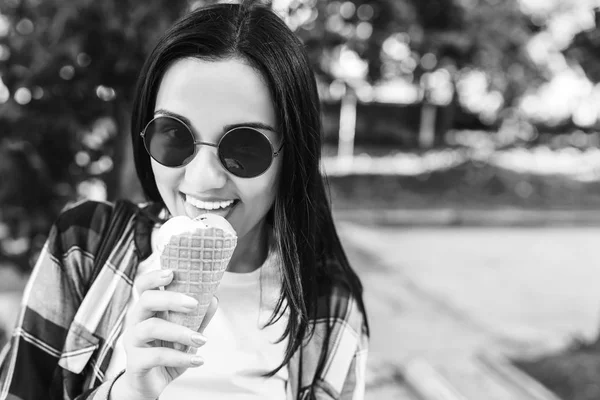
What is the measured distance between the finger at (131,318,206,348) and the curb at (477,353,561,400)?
7.64 ft

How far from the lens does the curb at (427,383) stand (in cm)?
278

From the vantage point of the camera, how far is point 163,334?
36.9 inches

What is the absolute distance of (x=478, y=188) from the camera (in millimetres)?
10391

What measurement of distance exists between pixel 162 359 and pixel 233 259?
423 millimetres

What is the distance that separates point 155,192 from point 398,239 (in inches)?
260

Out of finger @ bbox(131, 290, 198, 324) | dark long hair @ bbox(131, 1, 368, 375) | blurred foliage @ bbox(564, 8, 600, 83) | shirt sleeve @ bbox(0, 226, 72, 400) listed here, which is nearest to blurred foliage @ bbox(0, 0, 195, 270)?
dark long hair @ bbox(131, 1, 368, 375)

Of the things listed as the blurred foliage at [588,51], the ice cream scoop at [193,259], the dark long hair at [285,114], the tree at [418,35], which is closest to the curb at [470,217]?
the tree at [418,35]

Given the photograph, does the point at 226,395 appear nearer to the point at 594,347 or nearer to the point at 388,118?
the point at 594,347

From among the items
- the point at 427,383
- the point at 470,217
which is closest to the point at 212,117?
the point at 427,383

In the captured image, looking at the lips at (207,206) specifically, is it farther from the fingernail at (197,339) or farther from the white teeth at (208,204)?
the fingernail at (197,339)

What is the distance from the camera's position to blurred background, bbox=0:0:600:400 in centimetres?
231

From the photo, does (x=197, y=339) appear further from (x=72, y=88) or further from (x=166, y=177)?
(x=72, y=88)

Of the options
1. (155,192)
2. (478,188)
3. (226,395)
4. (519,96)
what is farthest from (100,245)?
(519,96)

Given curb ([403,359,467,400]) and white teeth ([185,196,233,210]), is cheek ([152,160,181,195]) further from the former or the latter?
curb ([403,359,467,400])
